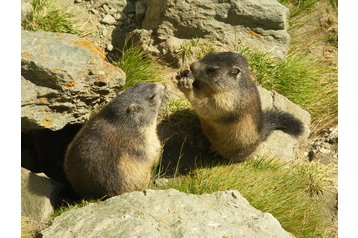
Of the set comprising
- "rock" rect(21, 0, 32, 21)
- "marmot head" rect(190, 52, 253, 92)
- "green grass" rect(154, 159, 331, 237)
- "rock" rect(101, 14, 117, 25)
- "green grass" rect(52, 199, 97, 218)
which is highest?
"rock" rect(21, 0, 32, 21)

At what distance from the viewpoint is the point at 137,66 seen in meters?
9.00

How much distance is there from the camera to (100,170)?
23.1ft

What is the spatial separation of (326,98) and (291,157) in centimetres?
176

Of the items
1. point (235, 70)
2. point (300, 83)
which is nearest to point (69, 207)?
point (235, 70)

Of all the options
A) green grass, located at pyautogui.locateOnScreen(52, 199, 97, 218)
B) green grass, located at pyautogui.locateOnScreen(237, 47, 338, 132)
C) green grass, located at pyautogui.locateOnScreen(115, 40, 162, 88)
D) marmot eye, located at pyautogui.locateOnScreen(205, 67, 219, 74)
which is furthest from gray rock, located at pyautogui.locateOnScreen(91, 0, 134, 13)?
green grass, located at pyautogui.locateOnScreen(52, 199, 97, 218)

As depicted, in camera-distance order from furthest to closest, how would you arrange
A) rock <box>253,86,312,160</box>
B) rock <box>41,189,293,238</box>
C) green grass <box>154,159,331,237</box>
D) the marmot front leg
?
rock <box>253,86,312,160</box> → the marmot front leg → green grass <box>154,159,331,237</box> → rock <box>41,189,293,238</box>

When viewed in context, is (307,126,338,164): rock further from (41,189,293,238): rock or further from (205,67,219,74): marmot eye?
(41,189,293,238): rock

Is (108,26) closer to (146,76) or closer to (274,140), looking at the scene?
(146,76)

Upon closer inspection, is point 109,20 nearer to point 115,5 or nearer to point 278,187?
point 115,5

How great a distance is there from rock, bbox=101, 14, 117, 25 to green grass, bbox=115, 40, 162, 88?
815mm

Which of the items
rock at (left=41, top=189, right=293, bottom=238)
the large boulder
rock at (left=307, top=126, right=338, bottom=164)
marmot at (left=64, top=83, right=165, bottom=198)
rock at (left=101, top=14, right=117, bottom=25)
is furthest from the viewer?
rock at (left=101, top=14, right=117, bottom=25)

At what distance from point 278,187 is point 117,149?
7.47 ft

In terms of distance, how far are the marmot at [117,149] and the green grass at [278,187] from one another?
58 centimetres

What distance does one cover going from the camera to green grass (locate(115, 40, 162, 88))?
29.0ft
